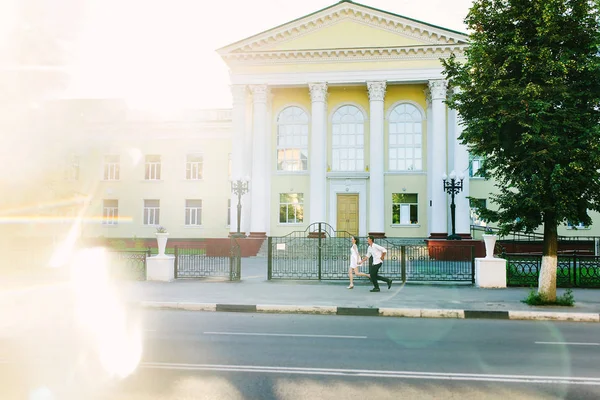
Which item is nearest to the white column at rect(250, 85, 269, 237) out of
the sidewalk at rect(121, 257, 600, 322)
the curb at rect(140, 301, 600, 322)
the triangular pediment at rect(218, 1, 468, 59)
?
the triangular pediment at rect(218, 1, 468, 59)

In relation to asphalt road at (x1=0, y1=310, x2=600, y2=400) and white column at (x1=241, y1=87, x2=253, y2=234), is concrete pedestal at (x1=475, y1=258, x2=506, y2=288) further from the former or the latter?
white column at (x1=241, y1=87, x2=253, y2=234)

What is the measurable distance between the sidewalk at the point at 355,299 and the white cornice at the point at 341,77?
19.4 meters

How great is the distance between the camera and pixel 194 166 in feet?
135

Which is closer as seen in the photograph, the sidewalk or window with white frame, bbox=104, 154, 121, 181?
the sidewalk

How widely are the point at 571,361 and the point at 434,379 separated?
2.39 m

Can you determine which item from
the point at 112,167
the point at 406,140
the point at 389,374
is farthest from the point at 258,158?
the point at 389,374

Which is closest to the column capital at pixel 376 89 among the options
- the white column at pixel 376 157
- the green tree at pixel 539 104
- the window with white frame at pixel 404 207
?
the white column at pixel 376 157

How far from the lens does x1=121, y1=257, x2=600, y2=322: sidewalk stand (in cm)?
1062

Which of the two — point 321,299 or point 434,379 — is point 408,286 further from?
point 434,379

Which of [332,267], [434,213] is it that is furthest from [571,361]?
[434,213]

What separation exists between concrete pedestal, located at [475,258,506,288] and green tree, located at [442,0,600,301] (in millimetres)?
2938

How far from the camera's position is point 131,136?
137 feet

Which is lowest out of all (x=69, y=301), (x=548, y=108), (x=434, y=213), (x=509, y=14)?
(x=69, y=301)

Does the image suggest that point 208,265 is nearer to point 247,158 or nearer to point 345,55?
point 247,158
